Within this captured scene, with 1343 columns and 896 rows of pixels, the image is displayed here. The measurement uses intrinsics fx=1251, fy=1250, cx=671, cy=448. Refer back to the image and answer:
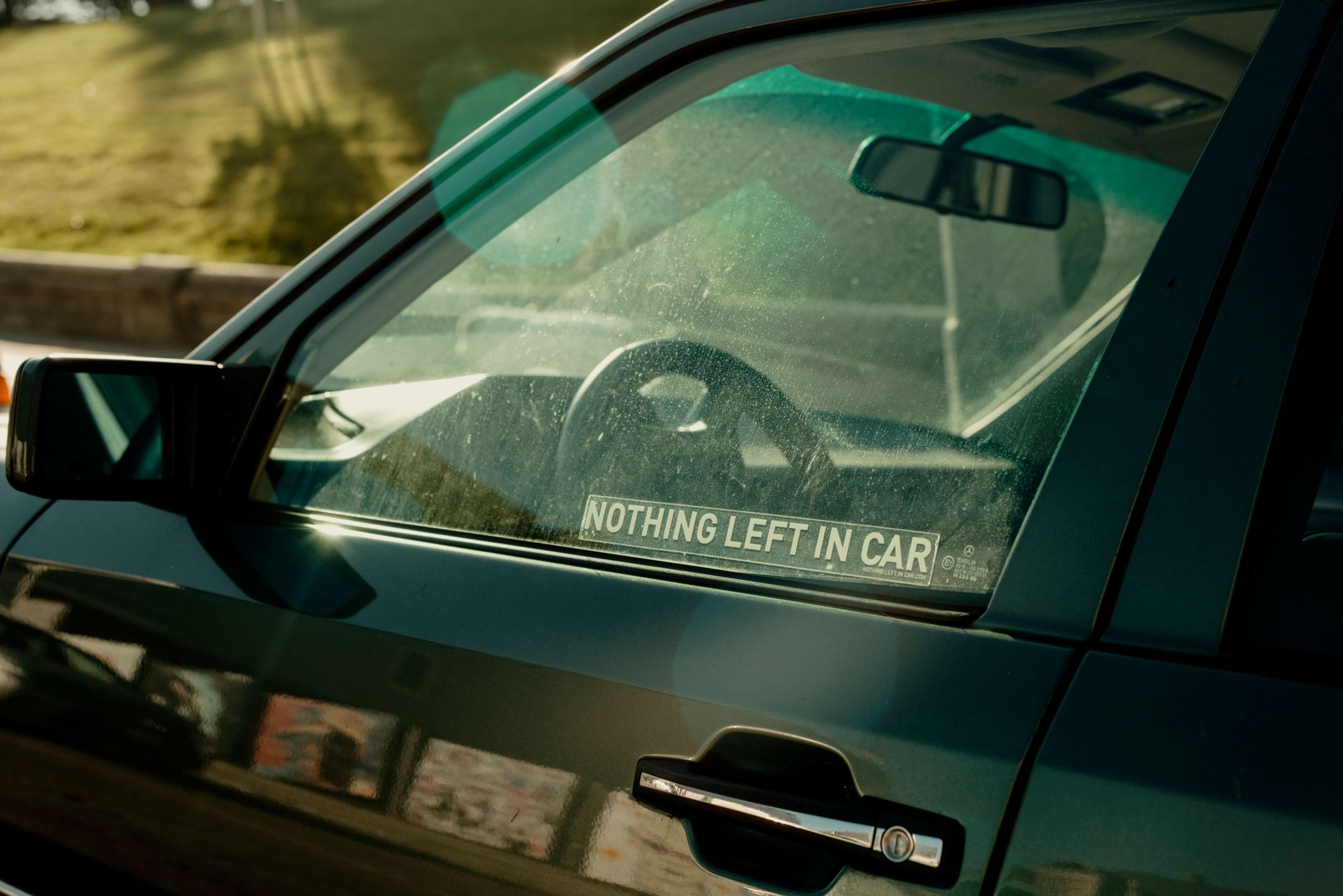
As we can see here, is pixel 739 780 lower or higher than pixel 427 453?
lower

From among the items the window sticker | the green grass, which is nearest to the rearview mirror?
the window sticker

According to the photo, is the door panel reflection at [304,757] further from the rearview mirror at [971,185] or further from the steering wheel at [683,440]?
the rearview mirror at [971,185]

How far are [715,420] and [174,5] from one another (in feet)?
165

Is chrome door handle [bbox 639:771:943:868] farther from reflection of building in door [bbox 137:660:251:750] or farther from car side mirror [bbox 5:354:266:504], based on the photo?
car side mirror [bbox 5:354:266:504]

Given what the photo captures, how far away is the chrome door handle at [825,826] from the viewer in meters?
1.01

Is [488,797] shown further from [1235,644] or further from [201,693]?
[1235,644]

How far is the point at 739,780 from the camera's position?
1.11m

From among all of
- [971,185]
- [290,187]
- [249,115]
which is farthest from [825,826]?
[249,115]

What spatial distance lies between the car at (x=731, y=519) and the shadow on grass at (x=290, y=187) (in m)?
12.0

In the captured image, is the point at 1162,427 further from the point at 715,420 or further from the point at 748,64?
the point at 748,64

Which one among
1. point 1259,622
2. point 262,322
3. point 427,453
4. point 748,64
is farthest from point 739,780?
point 262,322

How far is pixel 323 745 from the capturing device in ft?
4.50

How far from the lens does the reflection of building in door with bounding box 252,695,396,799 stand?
1.33m

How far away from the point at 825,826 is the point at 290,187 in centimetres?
1638
